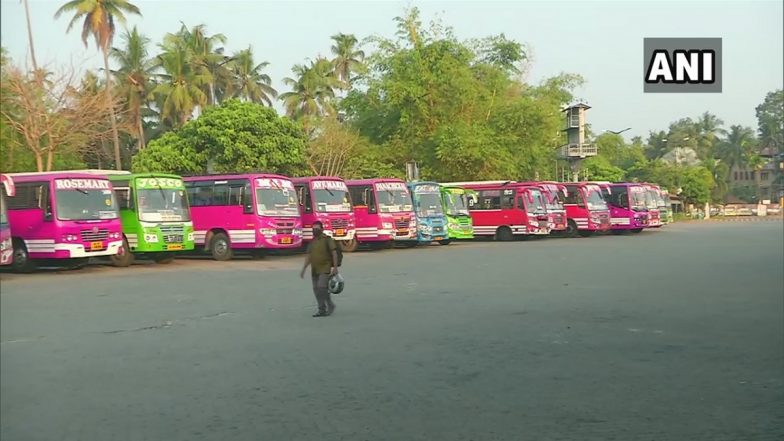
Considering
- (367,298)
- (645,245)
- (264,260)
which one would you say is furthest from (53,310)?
(645,245)

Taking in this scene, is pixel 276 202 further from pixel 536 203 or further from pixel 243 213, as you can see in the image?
pixel 536 203

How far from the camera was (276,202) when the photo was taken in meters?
22.1

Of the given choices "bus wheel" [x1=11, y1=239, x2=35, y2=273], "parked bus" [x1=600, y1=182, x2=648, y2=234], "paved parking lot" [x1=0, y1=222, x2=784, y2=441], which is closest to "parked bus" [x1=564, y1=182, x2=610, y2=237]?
"parked bus" [x1=600, y1=182, x2=648, y2=234]

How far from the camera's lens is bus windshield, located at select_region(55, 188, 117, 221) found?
685 inches

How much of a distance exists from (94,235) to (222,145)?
46.5 ft

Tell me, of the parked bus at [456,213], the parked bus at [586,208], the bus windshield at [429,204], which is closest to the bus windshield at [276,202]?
the bus windshield at [429,204]

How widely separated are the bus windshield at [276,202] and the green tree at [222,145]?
31.2 ft

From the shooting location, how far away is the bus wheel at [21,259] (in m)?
17.5

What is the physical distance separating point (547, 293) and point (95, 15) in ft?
30.7

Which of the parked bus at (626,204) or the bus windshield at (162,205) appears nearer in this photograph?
the bus windshield at (162,205)

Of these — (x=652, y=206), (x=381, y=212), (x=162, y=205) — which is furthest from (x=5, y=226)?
(x=652, y=206)

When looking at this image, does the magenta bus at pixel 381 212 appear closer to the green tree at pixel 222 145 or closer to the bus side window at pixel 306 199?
the bus side window at pixel 306 199

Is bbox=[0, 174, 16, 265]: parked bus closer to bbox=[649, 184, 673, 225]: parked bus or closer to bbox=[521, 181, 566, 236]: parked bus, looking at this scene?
bbox=[521, 181, 566, 236]: parked bus

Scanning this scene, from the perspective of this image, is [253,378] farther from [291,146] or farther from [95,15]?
[291,146]
